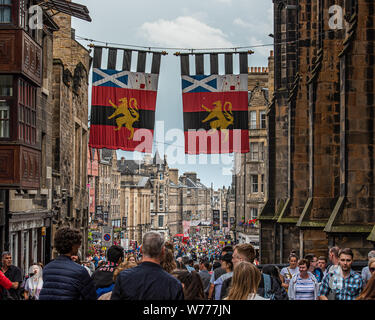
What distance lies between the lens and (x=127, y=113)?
23.1 meters

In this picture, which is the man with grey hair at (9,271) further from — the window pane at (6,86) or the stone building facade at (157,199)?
the stone building facade at (157,199)

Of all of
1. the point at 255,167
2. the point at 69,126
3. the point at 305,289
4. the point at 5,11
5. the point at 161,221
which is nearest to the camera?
the point at 305,289

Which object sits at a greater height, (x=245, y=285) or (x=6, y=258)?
(x=245, y=285)

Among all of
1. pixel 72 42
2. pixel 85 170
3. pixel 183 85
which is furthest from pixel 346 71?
pixel 85 170

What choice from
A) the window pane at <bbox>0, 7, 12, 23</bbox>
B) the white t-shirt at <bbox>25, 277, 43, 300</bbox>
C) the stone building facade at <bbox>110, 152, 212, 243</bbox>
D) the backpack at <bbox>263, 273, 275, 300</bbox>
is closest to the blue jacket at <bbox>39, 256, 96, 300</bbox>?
the backpack at <bbox>263, 273, 275, 300</bbox>

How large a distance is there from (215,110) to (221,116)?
29 cm

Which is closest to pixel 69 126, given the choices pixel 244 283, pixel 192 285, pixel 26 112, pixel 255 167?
pixel 26 112

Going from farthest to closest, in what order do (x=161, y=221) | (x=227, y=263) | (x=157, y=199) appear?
1. (x=161, y=221)
2. (x=157, y=199)
3. (x=227, y=263)

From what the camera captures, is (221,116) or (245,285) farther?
(221,116)

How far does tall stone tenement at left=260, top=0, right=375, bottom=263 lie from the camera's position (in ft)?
51.6

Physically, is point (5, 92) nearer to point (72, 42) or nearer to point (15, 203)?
point (15, 203)

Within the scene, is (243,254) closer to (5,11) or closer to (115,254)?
(115,254)

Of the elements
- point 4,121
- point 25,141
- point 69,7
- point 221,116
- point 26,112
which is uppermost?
point 69,7
